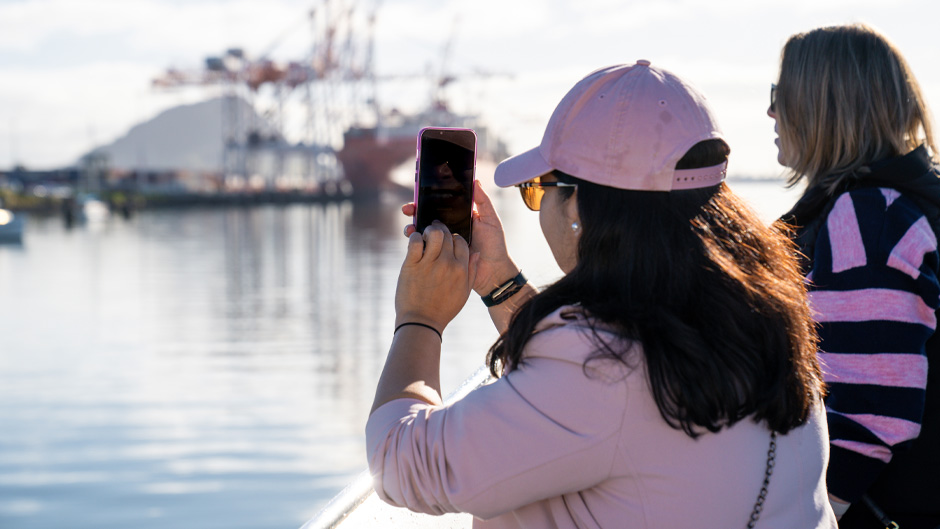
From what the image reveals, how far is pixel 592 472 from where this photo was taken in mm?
866

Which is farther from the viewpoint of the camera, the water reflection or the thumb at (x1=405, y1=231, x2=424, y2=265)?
the water reflection

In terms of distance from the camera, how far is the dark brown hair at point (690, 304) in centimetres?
87

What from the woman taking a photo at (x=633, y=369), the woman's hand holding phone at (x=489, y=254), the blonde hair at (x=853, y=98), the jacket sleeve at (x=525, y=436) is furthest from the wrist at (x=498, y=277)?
the blonde hair at (x=853, y=98)

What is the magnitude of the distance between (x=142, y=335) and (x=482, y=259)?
1126 cm

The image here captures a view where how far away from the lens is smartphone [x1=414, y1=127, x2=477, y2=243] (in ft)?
3.95

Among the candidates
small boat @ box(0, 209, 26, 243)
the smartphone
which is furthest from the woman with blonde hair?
small boat @ box(0, 209, 26, 243)

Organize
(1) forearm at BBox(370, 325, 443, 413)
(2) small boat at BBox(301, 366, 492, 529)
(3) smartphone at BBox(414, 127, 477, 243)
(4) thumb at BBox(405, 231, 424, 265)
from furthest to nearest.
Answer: (2) small boat at BBox(301, 366, 492, 529), (3) smartphone at BBox(414, 127, 477, 243), (4) thumb at BBox(405, 231, 424, 265), (1) forearm at BBox(370, 325, 443, 413)

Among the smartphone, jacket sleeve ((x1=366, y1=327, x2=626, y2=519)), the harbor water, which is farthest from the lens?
the harbor water

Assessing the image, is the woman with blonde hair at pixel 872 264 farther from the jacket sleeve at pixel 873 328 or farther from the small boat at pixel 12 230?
the small boat at pixel 12 230

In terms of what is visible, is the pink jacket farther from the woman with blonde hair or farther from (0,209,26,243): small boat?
(0,209,26,243): small boat

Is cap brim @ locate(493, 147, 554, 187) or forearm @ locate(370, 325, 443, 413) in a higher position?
cap brim @ locate(493, 147, 554, 187)

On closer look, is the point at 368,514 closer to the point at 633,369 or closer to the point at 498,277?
the point at 498,277

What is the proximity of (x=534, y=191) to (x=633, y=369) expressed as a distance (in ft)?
0.91

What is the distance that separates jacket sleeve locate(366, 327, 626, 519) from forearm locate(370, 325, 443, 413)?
73 mm
